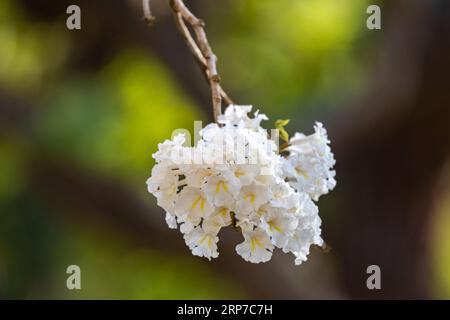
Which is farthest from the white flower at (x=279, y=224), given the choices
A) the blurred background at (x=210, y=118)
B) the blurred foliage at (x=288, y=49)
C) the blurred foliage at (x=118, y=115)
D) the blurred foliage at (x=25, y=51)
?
the blurred foliage at (x=288, y=49)

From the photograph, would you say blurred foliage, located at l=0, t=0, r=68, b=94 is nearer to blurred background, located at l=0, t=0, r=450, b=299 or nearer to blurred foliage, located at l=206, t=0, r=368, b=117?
blurred background, located at l=0, t=0, r=450, b=299

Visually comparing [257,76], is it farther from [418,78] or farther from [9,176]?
[9,176]

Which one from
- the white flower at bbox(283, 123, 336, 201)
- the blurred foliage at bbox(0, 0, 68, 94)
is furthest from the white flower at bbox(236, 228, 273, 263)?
the blurred foliage at bbox(0, 0, 68, 94)

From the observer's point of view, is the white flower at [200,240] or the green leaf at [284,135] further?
the green leaf at [284,135]

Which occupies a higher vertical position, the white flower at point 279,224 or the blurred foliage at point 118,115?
the blurred foliage at point 118,115

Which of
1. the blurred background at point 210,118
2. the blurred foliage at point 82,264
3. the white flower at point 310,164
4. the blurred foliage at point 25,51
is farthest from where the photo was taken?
the blurred foliage at point 82,264

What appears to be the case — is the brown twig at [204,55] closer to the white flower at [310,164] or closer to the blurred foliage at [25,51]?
the white flower at [310,164]

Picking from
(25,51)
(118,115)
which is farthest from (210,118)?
(25,51)
